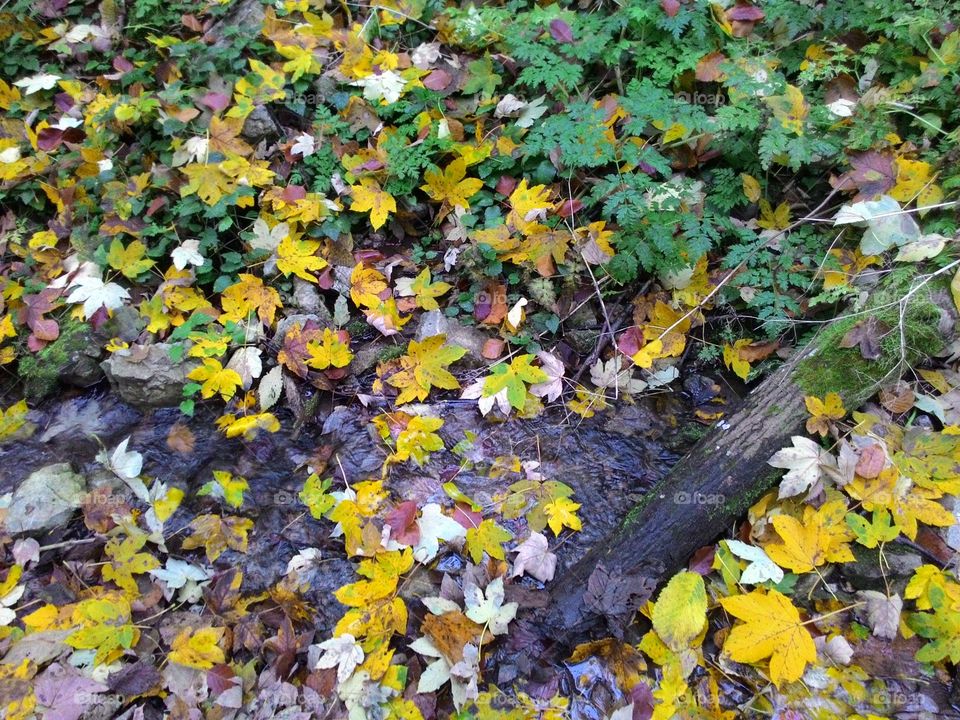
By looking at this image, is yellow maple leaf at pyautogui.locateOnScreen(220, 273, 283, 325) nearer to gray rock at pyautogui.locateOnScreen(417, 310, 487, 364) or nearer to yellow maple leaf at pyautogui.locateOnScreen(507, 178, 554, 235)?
gray rock at pyautogui.locateOnScreen(417, 310, 487, 364)

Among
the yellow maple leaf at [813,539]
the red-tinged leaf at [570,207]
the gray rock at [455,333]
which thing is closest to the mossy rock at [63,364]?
the gray rock at [455,333]

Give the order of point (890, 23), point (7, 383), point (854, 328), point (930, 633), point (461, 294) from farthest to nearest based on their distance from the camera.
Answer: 1. point (7, 383)
2. point (461, 294)
3. point (890, 23)
4. point (854, 328)
5. point (930, 633)

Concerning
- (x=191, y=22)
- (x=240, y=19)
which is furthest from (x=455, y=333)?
(x=191, y=22)

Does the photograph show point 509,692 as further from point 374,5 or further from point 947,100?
point 374,5

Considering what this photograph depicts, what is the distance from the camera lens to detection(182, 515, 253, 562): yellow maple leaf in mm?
2816

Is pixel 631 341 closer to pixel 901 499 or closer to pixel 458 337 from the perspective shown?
pixel 458 337

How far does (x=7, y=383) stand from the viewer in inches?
137

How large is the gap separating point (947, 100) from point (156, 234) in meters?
4.32

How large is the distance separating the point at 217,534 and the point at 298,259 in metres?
1.54

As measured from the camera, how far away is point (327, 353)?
10.3 feet

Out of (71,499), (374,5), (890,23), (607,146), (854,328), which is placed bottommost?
(71,499)

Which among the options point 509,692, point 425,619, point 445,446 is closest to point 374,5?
point 445,446

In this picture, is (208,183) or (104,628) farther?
(208,183)

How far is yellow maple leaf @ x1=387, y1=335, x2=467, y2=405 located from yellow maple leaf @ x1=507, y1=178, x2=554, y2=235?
29.7 inches
